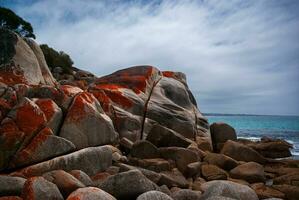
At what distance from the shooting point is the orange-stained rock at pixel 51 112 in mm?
10289

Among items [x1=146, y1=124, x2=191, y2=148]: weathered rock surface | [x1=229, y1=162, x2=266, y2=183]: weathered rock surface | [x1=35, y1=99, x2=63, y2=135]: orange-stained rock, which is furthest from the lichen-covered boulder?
[x1=229, y1=162, x2=266, y2=183]: weathered rock surface

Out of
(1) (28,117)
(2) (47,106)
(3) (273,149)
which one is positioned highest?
(2) (47,106)

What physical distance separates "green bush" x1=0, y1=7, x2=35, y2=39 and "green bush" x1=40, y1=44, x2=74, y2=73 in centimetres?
231

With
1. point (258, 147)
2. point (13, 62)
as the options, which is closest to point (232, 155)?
point (258, 147)

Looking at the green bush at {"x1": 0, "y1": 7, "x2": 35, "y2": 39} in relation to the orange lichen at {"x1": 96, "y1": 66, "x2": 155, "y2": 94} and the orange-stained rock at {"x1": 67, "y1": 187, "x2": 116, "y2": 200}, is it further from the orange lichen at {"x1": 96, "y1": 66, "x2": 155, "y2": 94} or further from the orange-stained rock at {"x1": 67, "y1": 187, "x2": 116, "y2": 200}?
the orange-stained rock at {"x1": 67, "y1": 187, "x2": 116, "y2": 200}

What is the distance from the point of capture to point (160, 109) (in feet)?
53.8

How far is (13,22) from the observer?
1393 inches

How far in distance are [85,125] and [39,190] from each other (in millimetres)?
4222

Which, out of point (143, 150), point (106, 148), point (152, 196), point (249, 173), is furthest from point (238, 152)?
point (152, 196)

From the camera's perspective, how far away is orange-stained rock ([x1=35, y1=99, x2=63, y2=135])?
1029 cm

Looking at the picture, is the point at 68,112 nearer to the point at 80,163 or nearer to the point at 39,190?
the point at 80,163

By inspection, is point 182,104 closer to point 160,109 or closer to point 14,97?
point 160,109

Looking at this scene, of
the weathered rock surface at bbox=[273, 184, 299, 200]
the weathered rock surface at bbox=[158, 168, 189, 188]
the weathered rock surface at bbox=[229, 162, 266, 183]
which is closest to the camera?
the weathered rock surface at bbox=[158, 168, 189, 188]

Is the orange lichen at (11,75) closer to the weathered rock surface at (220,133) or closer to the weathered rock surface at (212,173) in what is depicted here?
the weathered rock surface at (212,173)
